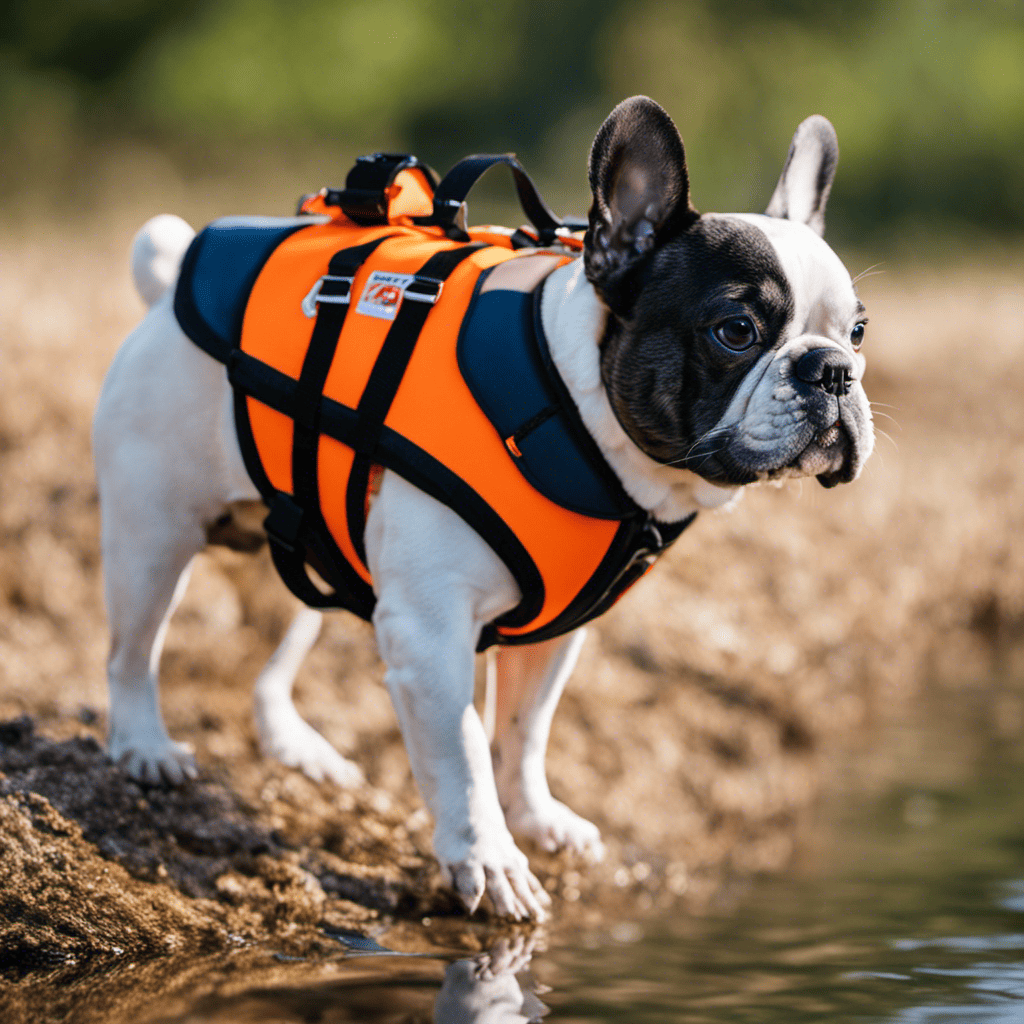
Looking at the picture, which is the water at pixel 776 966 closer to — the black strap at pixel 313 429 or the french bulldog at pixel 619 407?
the french bulldog at pixel 619 407

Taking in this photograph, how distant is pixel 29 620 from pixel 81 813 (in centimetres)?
156

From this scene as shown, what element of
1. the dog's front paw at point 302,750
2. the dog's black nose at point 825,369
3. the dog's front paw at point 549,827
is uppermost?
the dog's black nose at point 825,369

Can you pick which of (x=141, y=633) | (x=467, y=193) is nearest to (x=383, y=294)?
(x=467, y=193)

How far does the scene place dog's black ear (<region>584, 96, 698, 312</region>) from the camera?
2283mm

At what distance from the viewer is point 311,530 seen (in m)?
2.80

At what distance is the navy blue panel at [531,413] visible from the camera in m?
2.42

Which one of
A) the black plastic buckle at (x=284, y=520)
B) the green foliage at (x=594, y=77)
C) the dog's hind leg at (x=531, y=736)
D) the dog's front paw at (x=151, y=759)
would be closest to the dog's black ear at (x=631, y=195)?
the black plastic buckle at (x=284, y=520)

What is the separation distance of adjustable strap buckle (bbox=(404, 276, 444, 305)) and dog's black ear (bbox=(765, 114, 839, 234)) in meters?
0.77

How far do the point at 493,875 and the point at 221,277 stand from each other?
5.00ft

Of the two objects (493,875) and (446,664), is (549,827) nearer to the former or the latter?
(493,875)

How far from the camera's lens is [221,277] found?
293 cm

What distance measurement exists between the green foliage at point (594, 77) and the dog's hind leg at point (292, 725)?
41.2 feet

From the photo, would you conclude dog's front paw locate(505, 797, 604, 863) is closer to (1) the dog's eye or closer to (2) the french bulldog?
(2) the french bulldog

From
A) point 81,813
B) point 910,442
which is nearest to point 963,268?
point 910,442
